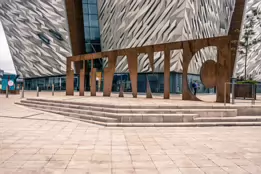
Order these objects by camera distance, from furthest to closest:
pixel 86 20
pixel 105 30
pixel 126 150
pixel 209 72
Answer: pixel 86 20 → pixel 105 30 → pixel 209 72 → pixel 126 150

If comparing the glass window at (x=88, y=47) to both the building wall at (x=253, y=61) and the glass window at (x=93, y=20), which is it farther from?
the building wall at (x=253, y=61)

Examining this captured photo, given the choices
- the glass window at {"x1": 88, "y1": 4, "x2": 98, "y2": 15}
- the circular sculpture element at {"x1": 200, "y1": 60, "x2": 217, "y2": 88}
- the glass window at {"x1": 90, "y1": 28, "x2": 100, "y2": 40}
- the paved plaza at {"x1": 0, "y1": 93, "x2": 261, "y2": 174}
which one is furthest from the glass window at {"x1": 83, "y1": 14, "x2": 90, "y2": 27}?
the paved plaza at {"x1": 0, "y1": 93, "x2": 261, "y2": 174}

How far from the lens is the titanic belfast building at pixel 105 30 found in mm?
29359

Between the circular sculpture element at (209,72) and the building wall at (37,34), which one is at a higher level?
the building wall at (37,34)

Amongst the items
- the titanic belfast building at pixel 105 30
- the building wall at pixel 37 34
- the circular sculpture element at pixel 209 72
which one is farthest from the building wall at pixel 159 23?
the circular sculpture element at pixel 209 72

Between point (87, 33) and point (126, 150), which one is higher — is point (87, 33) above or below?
above

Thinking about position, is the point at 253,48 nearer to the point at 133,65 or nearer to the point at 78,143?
the point at 133,65

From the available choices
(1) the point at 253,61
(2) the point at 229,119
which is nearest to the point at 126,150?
(2) the point at 229,119

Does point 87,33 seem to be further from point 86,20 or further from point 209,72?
point 209,72

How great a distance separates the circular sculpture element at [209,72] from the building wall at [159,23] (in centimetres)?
1462

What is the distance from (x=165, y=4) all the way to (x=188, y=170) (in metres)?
28.0

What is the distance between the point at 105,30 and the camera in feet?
128

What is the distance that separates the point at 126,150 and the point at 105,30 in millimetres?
35529

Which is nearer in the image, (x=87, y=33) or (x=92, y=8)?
(x=92, y=8)
